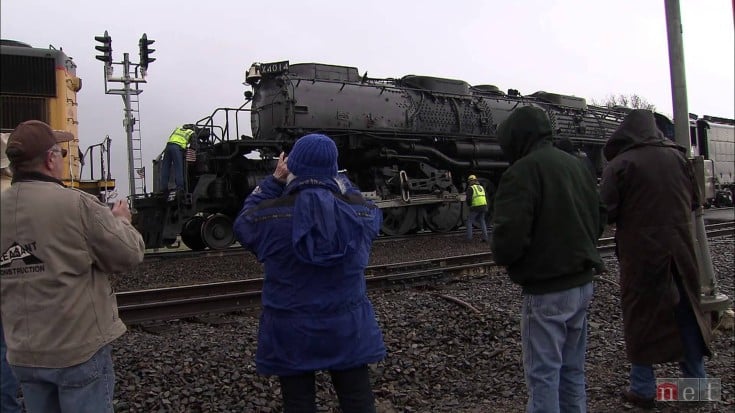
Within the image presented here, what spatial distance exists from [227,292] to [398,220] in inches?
279

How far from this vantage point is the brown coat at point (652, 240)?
3258 mm

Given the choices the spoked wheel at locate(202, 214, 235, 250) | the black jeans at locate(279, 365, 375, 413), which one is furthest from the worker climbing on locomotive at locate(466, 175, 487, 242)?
the black jeans at locate(279, 365, 375, 413)

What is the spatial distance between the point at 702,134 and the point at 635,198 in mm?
24118

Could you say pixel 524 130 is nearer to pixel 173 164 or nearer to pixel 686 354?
pixel 686 354

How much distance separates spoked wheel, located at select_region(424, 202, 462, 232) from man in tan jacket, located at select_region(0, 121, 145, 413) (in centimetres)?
1185

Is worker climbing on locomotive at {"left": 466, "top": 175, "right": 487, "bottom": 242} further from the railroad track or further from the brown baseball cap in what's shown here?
the brown baseball cap

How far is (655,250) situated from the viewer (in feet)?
10.7

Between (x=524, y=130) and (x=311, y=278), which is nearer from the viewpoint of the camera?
(x=311, y=278)

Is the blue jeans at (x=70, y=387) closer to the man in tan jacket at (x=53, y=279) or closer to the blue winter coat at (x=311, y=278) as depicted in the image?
the man in tan jacket at (x=53, y=279)

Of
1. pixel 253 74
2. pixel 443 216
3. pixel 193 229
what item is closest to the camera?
pixel 193 229

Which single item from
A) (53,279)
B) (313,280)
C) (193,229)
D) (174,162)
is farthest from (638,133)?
(193,229)

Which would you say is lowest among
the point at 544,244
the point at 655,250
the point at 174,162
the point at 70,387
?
the point at 70,387

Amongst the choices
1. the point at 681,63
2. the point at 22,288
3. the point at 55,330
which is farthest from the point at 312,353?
the point at 681,63

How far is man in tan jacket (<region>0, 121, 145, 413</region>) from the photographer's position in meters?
2.05
